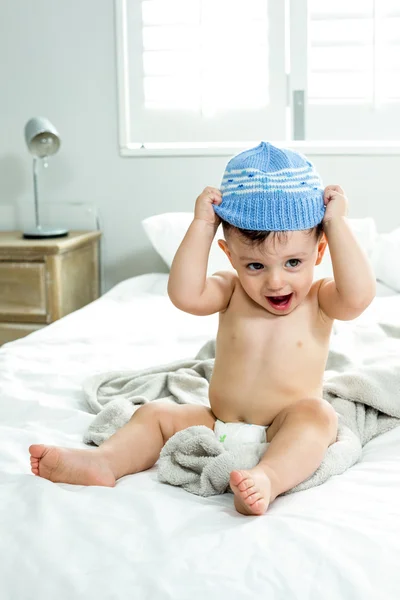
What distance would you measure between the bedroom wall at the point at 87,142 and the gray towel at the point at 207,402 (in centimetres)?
142

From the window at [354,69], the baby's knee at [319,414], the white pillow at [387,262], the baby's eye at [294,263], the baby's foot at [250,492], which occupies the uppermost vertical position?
the window at [354,69]

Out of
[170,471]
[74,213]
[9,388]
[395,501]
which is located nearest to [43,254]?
[74,213]

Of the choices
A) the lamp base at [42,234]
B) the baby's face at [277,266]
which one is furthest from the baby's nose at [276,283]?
the lamp base at [42,234]

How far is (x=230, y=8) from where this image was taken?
9.86ft

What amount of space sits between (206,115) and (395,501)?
7.37 ft

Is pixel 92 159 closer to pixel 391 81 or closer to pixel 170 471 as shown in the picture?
pixel 391 81

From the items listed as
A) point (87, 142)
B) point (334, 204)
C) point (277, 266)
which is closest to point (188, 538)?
point (277, 266)

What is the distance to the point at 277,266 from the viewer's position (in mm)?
1269

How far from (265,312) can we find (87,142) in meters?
2.01

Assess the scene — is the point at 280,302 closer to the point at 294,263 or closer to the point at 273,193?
the point at 294,263

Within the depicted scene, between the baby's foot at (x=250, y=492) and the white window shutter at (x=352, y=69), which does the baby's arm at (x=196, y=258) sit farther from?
the white window shutter at (x=352, y=69)

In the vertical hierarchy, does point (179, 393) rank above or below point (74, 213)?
below

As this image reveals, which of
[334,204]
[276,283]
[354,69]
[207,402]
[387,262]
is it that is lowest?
[207,402]

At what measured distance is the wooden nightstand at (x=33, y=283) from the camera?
2.80 metres
